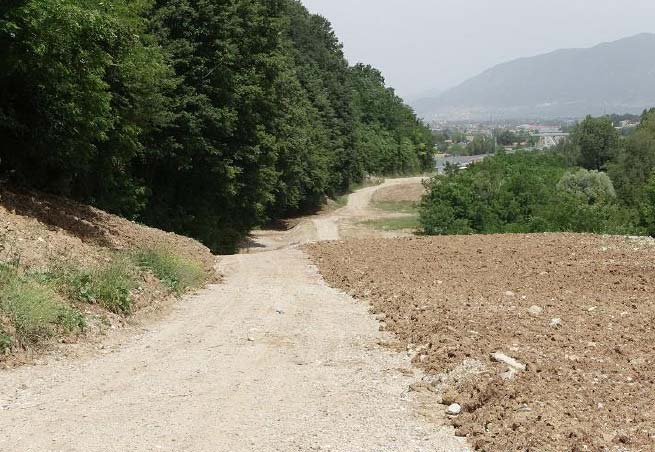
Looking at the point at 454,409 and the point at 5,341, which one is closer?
the point at 454,409

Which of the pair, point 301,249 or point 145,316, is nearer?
point 145,316

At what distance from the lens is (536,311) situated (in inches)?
449

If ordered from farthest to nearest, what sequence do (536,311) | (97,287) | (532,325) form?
(536,311) < (97,287) < (532,325)

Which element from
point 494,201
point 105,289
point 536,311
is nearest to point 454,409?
point 536,311

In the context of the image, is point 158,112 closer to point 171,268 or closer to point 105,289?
→ point 171,268

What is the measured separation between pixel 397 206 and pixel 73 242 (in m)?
47.8

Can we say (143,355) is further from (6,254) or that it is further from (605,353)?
(605,353)

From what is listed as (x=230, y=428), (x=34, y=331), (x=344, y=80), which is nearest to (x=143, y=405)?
(x=230, y=428)

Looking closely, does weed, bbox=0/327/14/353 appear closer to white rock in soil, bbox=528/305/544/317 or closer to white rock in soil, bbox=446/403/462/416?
white rock in soil, bbox=446/403/462/416

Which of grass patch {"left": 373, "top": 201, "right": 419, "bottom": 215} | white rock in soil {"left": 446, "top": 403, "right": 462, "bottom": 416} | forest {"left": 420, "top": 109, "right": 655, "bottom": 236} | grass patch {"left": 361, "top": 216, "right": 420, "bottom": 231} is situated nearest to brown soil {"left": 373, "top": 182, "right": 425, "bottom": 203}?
grass patch {"left": 373, "top": 201, "right": 419, "bottom": 215}

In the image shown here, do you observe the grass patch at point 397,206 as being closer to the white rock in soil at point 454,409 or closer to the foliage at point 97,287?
the foliage at point 97,287

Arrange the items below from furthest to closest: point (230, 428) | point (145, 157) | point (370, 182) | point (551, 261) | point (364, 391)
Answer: point (370, 182)
point (145, 157)
point (551, 261)
point (364, 391)
point (230, 428)

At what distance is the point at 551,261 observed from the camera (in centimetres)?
1684

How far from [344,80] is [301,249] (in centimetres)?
5104
